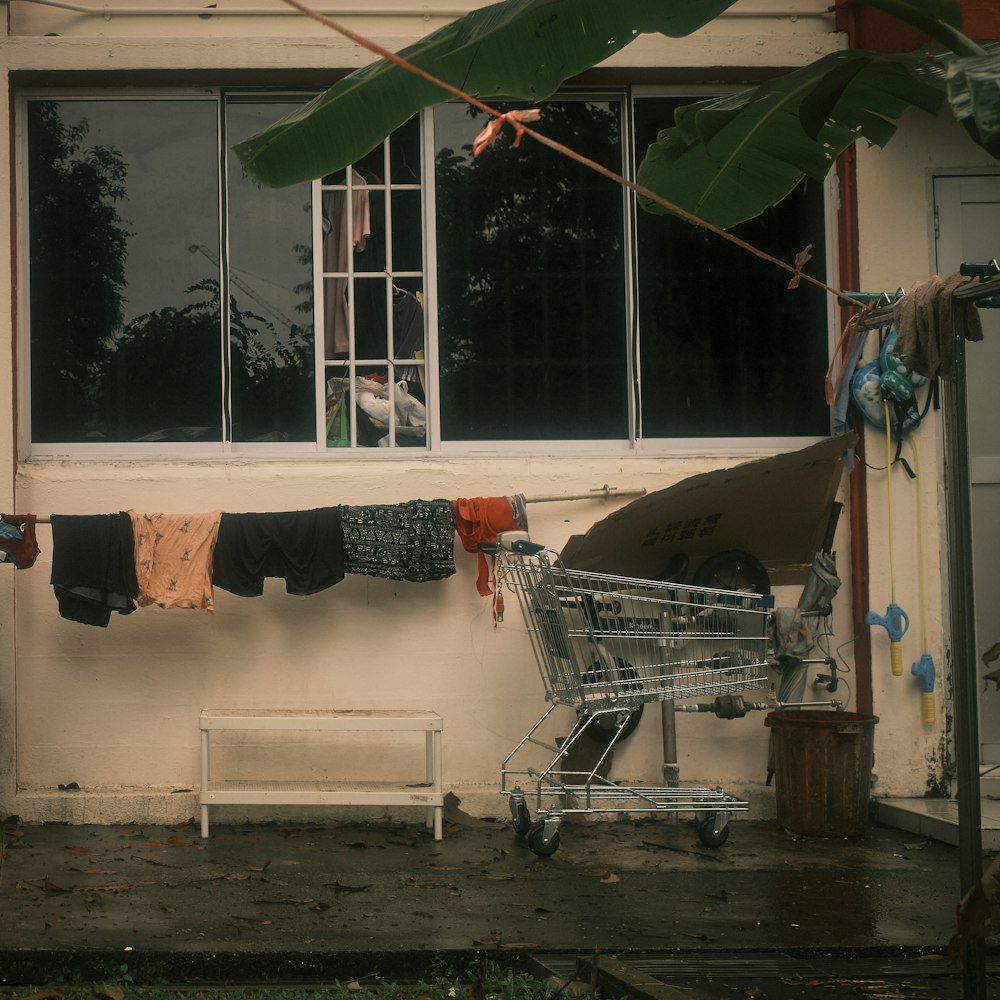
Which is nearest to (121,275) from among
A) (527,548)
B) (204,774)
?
(204,774)

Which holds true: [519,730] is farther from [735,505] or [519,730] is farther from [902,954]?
[902,954]

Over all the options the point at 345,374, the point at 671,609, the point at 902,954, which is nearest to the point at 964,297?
the point at 902,954

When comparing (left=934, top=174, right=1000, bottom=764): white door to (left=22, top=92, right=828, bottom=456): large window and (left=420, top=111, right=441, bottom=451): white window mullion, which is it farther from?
(left=420, top=111, right=441, bottom=451): white window mullion

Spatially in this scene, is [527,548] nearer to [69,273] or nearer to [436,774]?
[436,774]

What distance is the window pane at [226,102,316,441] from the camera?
8.20 m

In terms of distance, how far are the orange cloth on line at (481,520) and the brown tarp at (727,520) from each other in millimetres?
387

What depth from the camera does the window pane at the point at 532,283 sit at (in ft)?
27.1

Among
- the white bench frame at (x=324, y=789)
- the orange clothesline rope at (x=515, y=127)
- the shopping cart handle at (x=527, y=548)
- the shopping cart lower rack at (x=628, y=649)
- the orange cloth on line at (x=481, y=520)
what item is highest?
the orange clothesline rope at (x=515, y=127)

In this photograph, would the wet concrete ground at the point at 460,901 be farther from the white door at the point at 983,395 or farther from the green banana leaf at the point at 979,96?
the green banana leaf at the point at 979,96

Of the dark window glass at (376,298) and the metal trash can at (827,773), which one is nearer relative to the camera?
the metal trash can at (827,773)

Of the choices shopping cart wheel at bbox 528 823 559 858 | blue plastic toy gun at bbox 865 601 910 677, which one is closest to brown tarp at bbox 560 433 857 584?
blue plastic toy gun at bbox 865 601 910 677

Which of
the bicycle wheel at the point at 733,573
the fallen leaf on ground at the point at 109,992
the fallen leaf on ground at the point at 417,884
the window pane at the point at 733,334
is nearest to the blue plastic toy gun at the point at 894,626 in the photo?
the bicycle wheel at the point at 733,573

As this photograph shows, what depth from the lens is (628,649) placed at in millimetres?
7062

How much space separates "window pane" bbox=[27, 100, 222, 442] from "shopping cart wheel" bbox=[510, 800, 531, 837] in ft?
9.05
